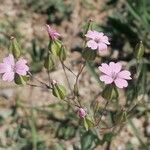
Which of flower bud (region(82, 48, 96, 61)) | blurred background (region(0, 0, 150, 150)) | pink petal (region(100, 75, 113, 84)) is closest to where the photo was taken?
pink petal (region(100, 75, 113, 84))

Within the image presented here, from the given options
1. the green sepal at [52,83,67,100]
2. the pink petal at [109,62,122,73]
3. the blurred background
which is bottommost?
the blurred background

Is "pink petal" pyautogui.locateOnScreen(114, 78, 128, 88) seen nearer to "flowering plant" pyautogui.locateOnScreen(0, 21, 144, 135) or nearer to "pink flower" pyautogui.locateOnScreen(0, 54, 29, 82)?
"flowering plant" pyautogui.locateOnScreen(0, 21, 144, 135)

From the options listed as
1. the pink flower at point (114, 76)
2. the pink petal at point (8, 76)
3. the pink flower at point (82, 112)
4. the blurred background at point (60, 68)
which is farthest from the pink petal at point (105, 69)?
the blurred background at point (60, 68)

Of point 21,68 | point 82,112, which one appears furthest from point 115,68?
point 21,68

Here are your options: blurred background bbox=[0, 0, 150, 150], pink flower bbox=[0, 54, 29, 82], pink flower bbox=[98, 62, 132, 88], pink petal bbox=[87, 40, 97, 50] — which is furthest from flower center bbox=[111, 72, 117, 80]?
blurred background bbox=[0, 0, 150, 150]

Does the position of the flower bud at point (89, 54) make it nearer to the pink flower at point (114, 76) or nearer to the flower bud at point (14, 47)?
the pink flower at point (114, 76)

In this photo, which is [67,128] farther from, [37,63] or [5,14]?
[5,14]
